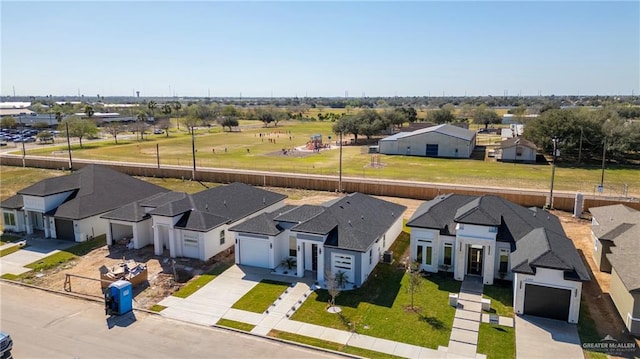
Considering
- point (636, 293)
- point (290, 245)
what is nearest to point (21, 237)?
point (290, 245)

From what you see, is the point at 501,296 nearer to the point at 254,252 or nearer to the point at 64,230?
the point at 254,252

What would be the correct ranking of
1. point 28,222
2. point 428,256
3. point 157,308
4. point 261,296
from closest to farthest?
point 157,308
point 261,296
point 428,256
point 28,222

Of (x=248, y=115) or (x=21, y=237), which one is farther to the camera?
(x=248, y=115)

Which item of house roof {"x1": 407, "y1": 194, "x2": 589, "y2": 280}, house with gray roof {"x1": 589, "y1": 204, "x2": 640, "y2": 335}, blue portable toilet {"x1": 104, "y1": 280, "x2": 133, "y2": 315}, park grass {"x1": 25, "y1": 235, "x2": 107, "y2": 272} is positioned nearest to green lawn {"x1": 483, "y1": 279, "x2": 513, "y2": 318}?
house roof {"x1": 407, "y1": 194, "x2": 589, "y2": 280}

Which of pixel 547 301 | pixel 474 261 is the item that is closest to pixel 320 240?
pixel 474 261

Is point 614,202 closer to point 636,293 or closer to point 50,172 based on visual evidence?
point 636,293

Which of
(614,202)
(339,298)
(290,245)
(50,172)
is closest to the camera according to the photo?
(339,298)

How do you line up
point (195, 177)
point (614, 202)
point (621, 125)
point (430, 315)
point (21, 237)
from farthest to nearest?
1. point (621, 125)
2. point (195, 177)
3. point (614, 202)
4. point (21, 237)
5. point (430, 315)
